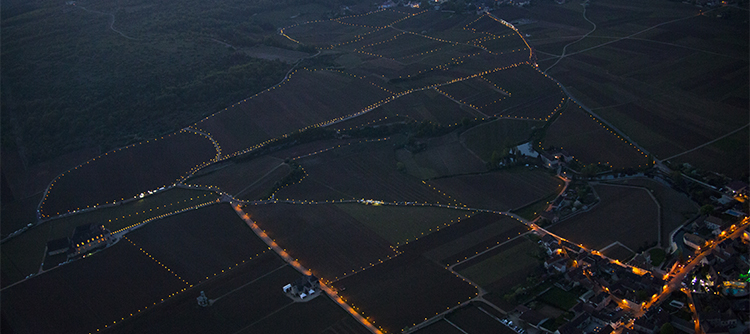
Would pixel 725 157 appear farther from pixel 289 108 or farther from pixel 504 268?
pixel 289 108

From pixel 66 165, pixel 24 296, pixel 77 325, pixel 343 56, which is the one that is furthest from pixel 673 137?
pixel 66 165

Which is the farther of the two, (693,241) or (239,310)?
(693,241)

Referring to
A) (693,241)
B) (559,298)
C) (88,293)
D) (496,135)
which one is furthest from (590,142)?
(88,293)

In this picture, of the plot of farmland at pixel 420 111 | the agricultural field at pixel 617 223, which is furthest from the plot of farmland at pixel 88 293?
the agricultural field at pixel 617 223

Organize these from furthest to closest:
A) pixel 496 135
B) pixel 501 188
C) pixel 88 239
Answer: pixel 496 135
pixel 501 188
pixel 88 239

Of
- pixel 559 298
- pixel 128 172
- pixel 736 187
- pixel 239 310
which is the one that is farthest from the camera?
Answer: pixel 128 172

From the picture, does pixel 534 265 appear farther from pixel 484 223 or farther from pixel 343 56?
Answer: pixel 343 56
